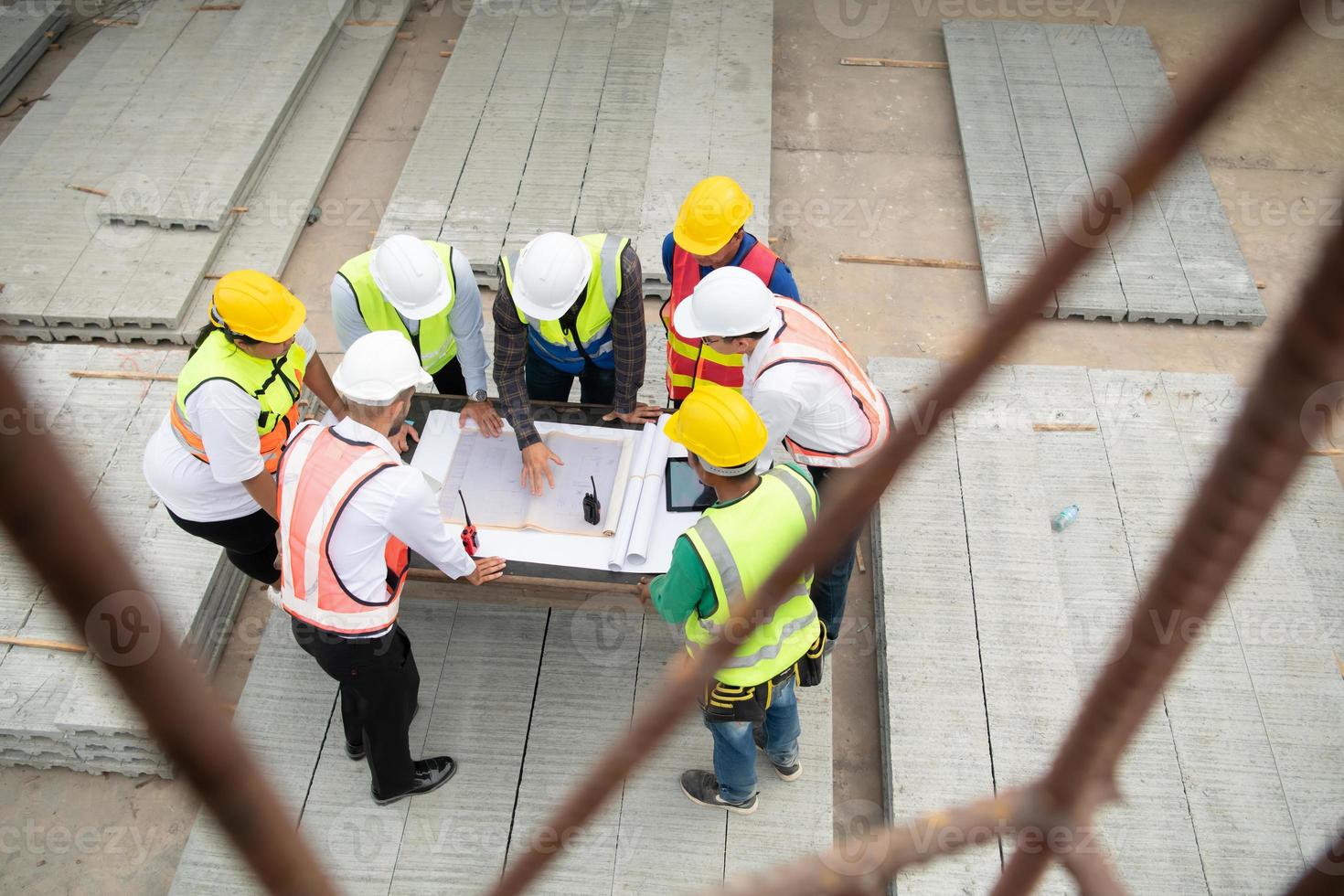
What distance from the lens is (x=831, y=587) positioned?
14.6ft

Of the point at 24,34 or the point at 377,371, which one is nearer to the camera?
the point at 377,371

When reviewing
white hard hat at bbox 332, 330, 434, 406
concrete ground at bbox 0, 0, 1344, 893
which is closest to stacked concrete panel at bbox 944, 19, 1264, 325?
concrete ground at bbox 0, 0, 1344, 893

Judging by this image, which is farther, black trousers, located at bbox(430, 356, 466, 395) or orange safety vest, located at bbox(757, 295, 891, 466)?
black trousers, located at bbox(430, 356, 466, 395)

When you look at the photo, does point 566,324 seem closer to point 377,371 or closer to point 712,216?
point 712,216

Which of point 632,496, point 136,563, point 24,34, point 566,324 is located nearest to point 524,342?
point 566,324

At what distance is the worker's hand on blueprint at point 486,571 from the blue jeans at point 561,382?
1.18m

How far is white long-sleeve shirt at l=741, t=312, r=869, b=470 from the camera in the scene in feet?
12.6

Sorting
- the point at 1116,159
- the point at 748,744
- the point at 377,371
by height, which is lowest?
the point at 1116,159

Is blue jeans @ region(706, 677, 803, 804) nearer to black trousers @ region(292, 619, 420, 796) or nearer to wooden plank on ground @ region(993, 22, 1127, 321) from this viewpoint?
black trousers @ region(292, 619, 420, 796)

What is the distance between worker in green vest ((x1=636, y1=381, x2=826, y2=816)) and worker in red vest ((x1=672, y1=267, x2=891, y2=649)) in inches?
18.9

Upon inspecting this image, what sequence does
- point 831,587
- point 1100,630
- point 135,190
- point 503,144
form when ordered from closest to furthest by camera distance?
point 831,587, point 1100,630, point 135,190, point 503,144

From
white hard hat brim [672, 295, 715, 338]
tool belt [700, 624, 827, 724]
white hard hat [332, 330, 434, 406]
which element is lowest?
tool belt [700, 624, 827, 724]

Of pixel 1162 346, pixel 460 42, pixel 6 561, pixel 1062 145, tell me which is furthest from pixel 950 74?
pixel 6 561

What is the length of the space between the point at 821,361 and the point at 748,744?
156 centimetres
